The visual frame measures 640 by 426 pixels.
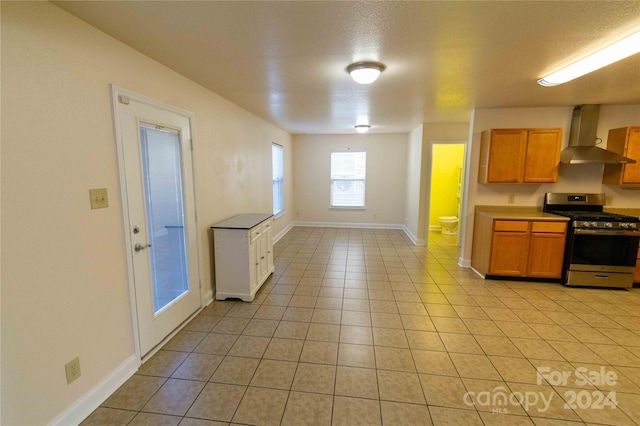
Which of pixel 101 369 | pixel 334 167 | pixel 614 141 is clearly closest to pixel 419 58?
pixel 101 369

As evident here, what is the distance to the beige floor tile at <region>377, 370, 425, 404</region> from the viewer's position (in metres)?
1.98

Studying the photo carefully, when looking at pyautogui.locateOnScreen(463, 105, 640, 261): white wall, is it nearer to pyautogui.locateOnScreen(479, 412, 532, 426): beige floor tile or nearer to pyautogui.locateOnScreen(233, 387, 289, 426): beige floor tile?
pyautogui.locateOnScreen(479, 412, 532, 426): beige floor tile

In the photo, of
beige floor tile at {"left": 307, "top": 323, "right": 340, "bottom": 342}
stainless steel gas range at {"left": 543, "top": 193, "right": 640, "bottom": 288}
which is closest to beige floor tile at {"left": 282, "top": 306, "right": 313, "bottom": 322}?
beige floor tile at {"left": 307, "top": 323, "right": 340, "bottom": 342}

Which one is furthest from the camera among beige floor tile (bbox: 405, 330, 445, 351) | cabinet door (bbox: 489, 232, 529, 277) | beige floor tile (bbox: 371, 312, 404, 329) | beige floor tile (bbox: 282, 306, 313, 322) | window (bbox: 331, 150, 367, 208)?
window (bbox: 331, 150, 367, 208)

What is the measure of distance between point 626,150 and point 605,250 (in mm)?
1375

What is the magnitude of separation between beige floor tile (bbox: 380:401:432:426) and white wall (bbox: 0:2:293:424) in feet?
6.30

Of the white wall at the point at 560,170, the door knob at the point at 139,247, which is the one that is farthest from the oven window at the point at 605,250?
the door knob at the point at 139,247

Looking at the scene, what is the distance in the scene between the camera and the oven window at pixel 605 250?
368 centimetres

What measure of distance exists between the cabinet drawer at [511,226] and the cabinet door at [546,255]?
0.16 meters

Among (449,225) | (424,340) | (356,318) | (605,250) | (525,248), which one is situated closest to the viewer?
(424,340)

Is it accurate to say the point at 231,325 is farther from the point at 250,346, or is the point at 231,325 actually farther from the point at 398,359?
the point at 398,359

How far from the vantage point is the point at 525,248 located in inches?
155

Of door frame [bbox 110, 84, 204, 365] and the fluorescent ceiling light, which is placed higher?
the fluorescent ceiling light

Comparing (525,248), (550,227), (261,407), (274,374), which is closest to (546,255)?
(525,248)
